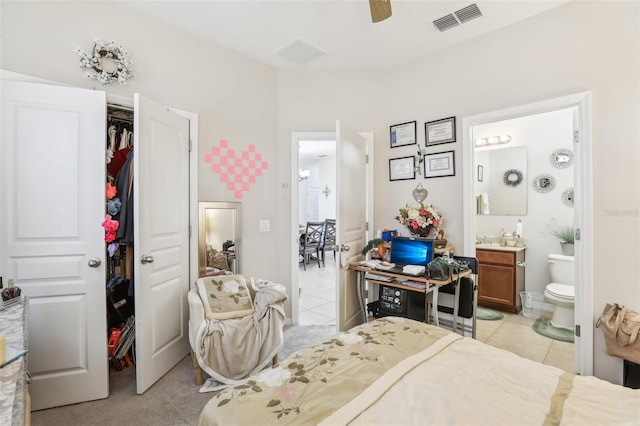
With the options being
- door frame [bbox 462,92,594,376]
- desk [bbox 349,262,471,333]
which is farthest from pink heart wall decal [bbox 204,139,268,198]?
door frame [bbox 462,92,594,376]

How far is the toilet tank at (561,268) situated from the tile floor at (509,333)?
22.9 inches

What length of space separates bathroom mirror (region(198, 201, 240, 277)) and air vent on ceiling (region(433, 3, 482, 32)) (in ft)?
8.17

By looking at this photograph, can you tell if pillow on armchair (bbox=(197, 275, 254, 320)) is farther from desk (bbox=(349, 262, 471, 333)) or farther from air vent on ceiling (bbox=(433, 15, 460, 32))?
air vent on ceiling (bbox=(433, 15, 460, 32))

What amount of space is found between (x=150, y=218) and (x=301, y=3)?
200 cm

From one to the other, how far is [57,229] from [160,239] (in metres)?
0.60

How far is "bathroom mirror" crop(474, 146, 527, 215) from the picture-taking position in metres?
3.84

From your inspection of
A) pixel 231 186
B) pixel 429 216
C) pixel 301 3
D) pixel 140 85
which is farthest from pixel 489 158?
pixel 140 85

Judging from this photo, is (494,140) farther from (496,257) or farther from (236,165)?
(236,165)

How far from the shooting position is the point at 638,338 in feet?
6.07

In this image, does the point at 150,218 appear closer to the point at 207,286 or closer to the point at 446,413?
the point at 207,286

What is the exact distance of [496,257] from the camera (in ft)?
11.8

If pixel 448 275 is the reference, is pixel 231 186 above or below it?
above

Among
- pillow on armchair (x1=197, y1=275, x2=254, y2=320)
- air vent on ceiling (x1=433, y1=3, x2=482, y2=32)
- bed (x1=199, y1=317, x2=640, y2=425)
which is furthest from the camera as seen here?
air vent on ceiling (x1=433, y1=3, x2=482, y2=32)

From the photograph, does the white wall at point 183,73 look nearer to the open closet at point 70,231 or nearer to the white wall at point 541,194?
the open closet at point 70,231
